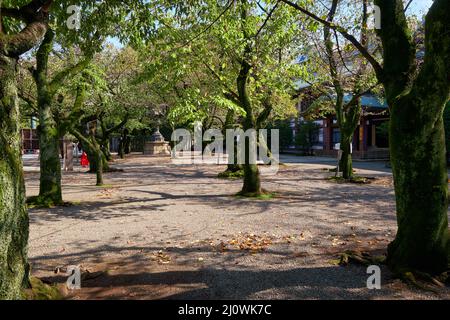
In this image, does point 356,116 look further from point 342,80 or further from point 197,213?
point 197,213

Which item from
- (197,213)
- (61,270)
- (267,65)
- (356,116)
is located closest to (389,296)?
(61,270)

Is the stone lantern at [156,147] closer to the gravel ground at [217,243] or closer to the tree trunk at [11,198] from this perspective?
the gravel ground at [217,243]

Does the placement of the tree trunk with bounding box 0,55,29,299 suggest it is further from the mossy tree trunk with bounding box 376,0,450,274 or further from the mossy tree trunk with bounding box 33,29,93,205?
the mossy tree trunk with bounding box 33,29,93,205

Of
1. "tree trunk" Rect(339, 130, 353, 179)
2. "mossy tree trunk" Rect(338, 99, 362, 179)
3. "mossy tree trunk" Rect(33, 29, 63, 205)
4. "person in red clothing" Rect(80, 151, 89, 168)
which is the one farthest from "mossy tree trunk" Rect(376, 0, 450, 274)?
"person in red clothing" Rect(80, 151, 89, 168)

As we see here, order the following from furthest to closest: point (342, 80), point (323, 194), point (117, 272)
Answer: point (342, 80), point (323, 194), point (117, 272)

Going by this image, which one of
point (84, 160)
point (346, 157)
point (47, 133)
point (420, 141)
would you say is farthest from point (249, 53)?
point (84, 160)

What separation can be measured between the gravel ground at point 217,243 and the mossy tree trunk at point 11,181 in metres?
1.07

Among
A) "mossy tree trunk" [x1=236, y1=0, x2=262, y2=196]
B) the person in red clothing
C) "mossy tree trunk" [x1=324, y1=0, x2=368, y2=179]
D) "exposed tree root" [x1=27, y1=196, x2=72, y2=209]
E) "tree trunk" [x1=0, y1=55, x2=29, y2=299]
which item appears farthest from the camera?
the person in red clothing

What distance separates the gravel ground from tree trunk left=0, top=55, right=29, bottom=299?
3.45 ft

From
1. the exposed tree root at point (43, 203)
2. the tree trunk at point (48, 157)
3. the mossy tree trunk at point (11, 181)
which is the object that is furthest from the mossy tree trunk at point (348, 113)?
the mossy tree trunk at point (11, 181)

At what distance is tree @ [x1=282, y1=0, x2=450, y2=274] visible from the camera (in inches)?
177

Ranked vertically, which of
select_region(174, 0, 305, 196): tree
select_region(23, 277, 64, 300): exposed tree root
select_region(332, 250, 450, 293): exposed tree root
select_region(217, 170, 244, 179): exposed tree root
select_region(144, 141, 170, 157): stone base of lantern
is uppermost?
select_region(174, 0, 305, 196): tree

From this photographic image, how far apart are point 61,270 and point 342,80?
49.9ft
